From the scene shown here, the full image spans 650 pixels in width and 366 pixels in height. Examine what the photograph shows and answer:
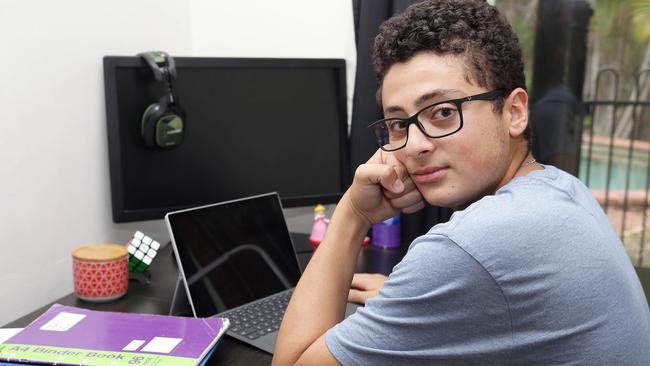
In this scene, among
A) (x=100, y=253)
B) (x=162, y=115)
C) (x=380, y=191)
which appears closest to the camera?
(x=380, y=191)

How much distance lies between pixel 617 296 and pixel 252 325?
0.63 meters

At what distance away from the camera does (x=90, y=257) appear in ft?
4.11

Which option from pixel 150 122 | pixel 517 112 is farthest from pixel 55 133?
pixel 517 112

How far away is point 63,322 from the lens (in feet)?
3.46

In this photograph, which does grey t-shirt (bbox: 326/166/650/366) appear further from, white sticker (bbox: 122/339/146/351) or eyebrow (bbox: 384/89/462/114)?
white sticker (bbox: 122/339/146/351)

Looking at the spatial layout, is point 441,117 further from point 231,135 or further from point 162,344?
point 231,135

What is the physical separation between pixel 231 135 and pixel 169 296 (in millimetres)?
438

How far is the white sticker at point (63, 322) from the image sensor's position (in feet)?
3.38

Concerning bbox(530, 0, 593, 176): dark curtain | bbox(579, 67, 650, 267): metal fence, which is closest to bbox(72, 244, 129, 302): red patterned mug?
bbox(530, 0, 593, 176): dark curtain

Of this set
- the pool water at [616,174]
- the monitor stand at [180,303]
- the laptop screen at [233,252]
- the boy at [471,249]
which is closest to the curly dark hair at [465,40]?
the boy at [471,249]

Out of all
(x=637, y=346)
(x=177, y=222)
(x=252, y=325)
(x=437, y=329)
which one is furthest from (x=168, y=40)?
(x=637, y=346)

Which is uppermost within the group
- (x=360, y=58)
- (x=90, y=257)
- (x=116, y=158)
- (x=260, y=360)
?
(x=360, y=58)

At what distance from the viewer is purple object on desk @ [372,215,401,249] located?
173cm

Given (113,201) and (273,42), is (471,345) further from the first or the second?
(273,42)
